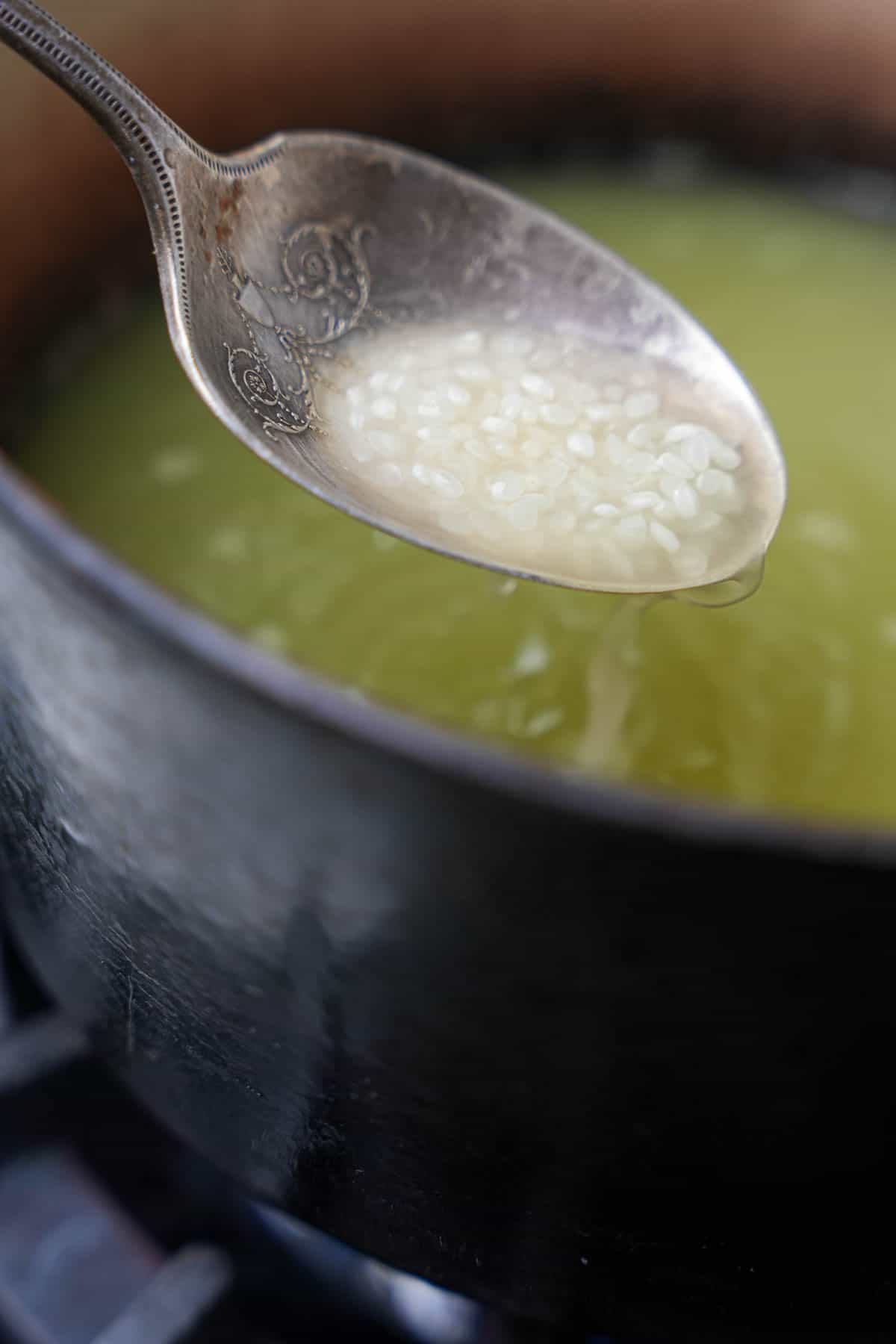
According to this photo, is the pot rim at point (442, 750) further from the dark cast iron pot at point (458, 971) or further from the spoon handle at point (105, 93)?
the spoon handle at point (105, 93)

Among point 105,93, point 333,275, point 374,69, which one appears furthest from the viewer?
point 374,69

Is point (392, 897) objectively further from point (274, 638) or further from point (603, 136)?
point (603, 136)

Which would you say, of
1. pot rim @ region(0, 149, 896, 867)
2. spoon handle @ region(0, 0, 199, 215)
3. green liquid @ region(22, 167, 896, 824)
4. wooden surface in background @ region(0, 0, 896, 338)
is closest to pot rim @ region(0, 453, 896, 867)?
pot rim @ region(0, 149, 896, 867)

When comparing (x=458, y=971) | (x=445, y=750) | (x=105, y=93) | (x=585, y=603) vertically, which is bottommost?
(x=585, y=603)

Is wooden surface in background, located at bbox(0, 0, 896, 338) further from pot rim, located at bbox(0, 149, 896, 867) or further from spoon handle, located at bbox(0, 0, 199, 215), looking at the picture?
pot rim, located at bbox(0, 149, 896, 867)

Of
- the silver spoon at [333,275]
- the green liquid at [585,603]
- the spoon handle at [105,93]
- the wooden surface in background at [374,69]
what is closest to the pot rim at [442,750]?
the silver spoon at [333,275]

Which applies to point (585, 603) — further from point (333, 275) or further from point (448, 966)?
point (448, 966)

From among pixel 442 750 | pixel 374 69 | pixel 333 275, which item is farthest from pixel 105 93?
pixel 374 69
